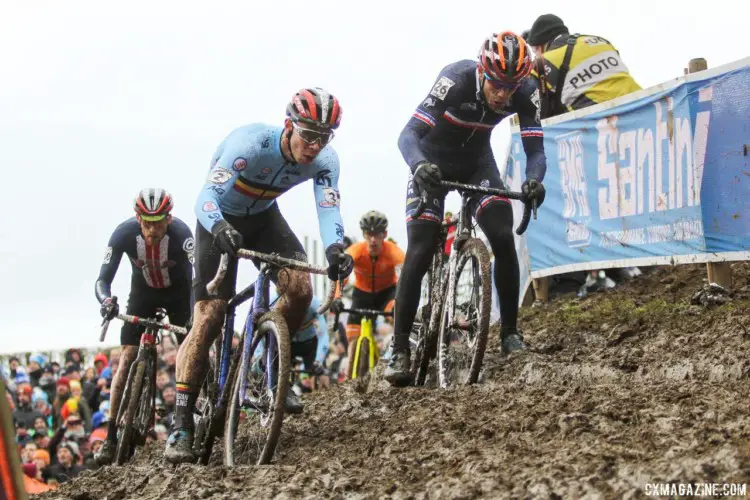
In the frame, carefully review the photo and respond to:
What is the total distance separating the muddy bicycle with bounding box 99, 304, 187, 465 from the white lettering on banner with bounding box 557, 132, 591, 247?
4.16m

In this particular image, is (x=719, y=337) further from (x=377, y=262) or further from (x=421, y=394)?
(x=377, y=262)

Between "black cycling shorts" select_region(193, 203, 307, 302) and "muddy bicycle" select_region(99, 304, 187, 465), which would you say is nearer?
"black cycling shorts" select_region(193, 203, 307, 302)

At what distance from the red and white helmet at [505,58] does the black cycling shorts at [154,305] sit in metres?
4.39

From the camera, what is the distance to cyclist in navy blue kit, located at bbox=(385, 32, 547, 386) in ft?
26.6

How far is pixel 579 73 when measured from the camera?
37.1 feet

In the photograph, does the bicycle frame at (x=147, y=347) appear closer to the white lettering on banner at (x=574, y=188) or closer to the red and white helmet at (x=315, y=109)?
the red and white helmet at (x=315, y=109)

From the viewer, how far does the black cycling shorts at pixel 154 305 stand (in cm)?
1091

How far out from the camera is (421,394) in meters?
8.08

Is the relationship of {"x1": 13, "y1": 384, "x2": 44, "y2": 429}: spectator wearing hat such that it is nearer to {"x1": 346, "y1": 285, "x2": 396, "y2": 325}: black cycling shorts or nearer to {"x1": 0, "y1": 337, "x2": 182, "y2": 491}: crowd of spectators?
{"x1": 0, "y1": 337, "x2": 182, "y2": 491}: crowd of spectators

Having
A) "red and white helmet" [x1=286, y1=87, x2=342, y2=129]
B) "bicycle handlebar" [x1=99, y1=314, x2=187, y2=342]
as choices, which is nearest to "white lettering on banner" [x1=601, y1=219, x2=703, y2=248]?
"red and white helmet" [x1=286, y1=87, x2=342, y2=129]

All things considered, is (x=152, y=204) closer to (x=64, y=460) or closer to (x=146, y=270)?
(x=146, y=270)

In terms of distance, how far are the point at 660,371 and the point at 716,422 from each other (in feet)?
8.07

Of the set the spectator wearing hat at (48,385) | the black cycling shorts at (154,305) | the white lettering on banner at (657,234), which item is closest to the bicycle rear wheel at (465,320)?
the white lettering on banner at (657,234)

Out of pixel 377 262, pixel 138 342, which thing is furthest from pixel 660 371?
pixel 377 262
